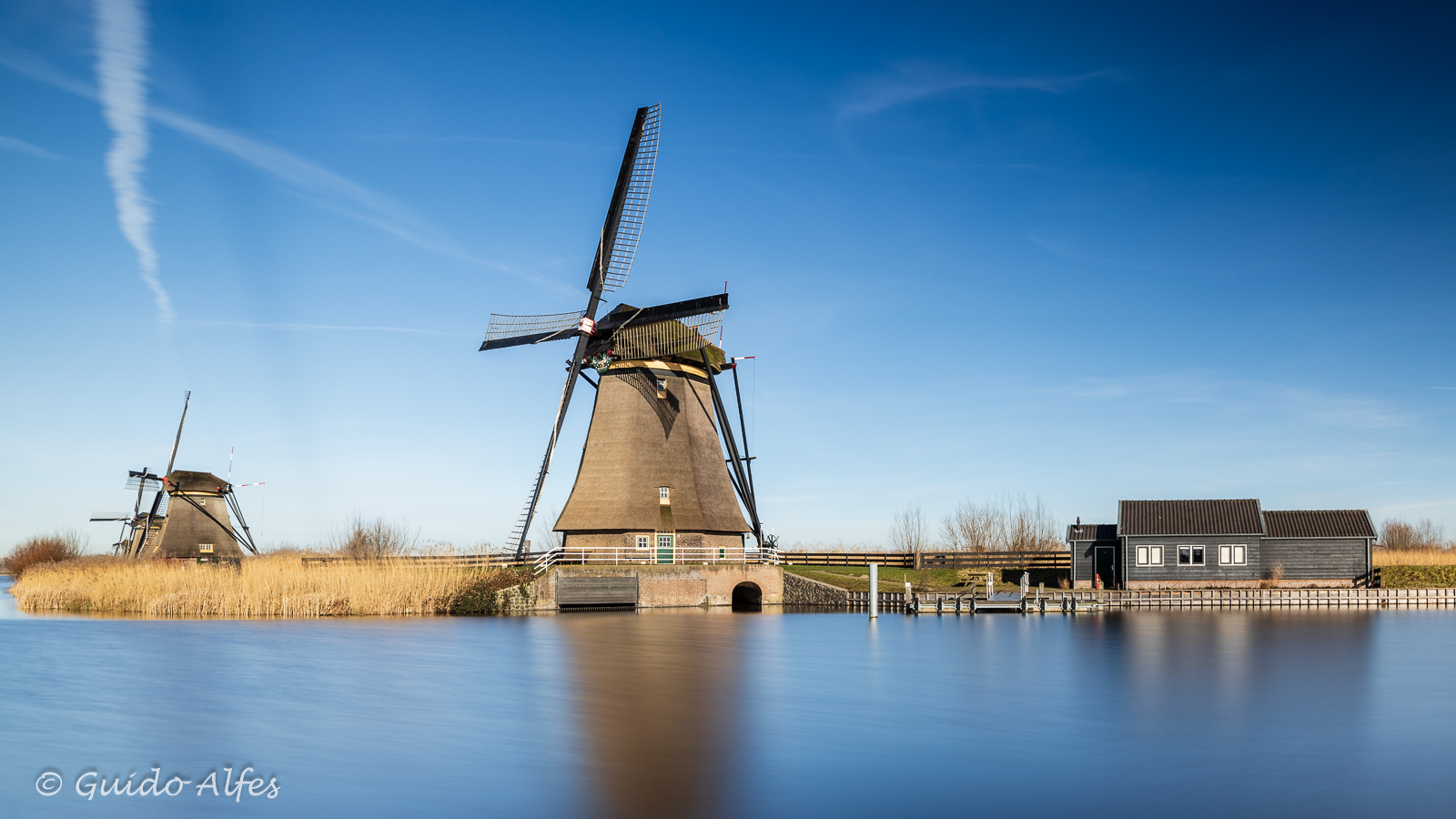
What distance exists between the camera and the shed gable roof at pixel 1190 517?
1412 inches

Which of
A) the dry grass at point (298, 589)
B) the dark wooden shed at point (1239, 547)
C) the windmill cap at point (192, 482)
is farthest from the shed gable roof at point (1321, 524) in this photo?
the windmill cap at point (192, 482)

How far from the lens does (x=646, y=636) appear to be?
73.6 ft

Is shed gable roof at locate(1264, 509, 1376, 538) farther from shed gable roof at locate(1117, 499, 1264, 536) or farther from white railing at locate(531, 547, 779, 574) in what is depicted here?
white railing at locate(531, 547, 779, 574)

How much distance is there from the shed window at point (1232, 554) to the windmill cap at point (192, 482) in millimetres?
42128

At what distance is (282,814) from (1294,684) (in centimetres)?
1452

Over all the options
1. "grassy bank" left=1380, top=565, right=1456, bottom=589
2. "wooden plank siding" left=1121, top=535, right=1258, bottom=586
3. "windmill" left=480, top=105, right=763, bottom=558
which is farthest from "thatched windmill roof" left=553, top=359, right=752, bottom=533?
"grassy bank" left=1380, top=565, right=1456, bottom=589

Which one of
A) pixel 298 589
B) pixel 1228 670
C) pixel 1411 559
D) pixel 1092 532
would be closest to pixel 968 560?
pixel 1092 532

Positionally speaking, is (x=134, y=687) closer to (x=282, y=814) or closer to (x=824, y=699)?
(x=282, y=814)

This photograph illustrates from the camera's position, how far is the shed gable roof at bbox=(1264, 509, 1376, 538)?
35.8 meters

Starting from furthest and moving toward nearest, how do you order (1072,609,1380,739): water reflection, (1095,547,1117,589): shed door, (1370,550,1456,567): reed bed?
(1370,550,1456,567): reed bed < (1095,547,1117,589): shed door < (1072,609,1380,739): water reflection

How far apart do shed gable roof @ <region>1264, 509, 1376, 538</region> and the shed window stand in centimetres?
113

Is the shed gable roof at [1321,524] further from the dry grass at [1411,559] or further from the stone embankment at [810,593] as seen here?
the stone embankment at [810,593]

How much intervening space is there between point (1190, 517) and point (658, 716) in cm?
2936

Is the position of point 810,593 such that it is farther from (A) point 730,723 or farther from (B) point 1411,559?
(B) point 1411,559
